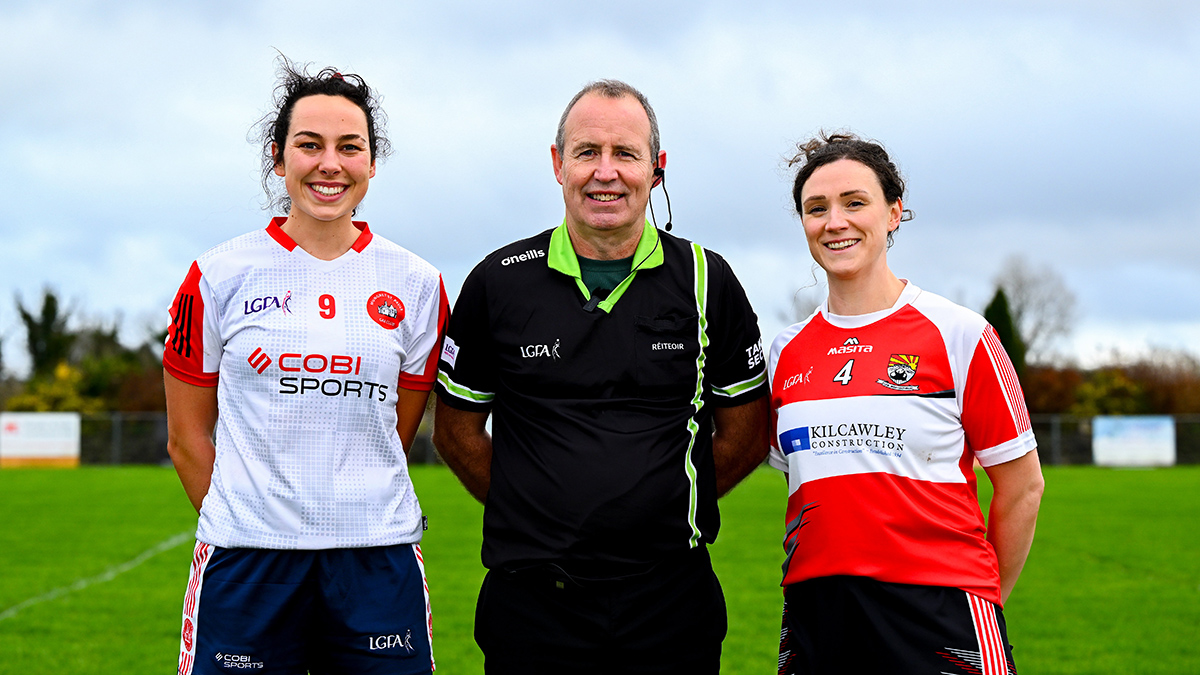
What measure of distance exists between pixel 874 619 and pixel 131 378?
2052 inches

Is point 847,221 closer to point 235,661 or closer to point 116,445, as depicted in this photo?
point 235,661

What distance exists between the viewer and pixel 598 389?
3.36 meters

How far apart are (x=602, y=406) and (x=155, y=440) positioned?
3950 centimetres

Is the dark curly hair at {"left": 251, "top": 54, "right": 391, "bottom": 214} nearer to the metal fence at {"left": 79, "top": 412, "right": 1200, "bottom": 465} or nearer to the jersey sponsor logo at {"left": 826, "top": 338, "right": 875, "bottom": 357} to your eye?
the jersey sponsor logo at {"left": 826, "top": 338, "right": 875, "bottom": 357}

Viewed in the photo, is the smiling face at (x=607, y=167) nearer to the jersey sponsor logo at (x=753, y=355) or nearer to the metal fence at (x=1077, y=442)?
the jersey sponsor logo at (x=753, y=355)

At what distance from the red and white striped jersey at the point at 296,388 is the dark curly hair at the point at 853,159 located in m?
1.48

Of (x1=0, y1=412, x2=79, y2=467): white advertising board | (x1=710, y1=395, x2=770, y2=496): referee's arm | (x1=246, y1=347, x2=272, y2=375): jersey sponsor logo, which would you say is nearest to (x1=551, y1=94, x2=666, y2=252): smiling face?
(x1=710, y1=395, x2=770, y2=496): referee's arm

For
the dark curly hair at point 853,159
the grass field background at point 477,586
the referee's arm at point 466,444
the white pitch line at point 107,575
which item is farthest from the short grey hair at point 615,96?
the white pitch line at point 107,575

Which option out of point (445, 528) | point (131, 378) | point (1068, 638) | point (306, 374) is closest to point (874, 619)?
point (306, 374)

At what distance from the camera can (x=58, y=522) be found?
16.8m

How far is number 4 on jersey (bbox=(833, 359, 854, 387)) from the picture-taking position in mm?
3328

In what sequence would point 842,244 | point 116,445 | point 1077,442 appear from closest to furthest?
point 842,244 → point 116,445 → point 1077,442

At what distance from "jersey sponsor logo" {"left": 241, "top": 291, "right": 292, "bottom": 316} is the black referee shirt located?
590 millimetres

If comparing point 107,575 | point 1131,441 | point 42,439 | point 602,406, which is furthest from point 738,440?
point 1131,441
